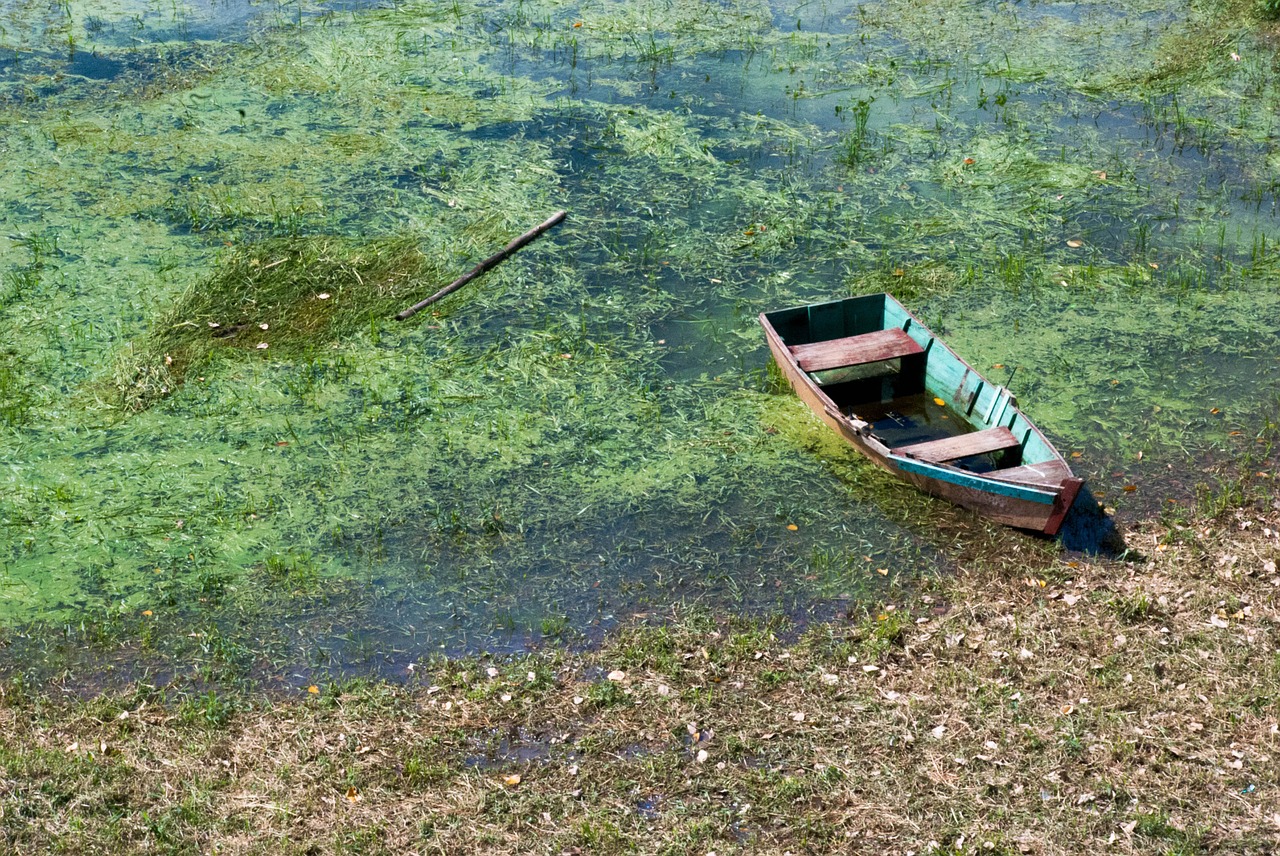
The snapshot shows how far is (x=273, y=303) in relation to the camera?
8.68 m

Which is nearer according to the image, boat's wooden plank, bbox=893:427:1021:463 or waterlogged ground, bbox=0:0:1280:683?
waterlogged ground, bbox=0:0:1280:683

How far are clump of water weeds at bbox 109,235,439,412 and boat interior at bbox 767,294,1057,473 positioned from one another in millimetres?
2847

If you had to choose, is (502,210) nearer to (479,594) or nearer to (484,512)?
(484,512)

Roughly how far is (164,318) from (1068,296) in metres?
6.21

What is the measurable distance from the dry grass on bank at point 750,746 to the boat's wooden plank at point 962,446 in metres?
0.87

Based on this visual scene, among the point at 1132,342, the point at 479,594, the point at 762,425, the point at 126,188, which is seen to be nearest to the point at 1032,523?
the point at 762,425

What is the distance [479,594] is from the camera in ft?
21.2

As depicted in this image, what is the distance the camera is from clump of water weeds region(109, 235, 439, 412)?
7.96 metres

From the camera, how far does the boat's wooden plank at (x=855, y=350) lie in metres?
7.69

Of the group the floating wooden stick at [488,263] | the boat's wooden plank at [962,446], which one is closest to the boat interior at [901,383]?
the boat's wooden plank at [962,446]

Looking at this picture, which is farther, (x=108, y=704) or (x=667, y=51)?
(x=667, y=51)

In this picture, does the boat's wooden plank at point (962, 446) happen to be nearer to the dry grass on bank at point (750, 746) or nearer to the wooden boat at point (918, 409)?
the wooden boat at point (918, 409)

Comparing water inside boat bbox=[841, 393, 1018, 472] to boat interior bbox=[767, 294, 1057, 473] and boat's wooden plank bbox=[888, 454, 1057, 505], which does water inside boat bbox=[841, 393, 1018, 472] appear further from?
boat's wooden plank bbox=[888, 454, 1057, 505]

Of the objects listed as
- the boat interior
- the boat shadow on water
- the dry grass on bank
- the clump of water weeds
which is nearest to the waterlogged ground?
the clump of water weeds
